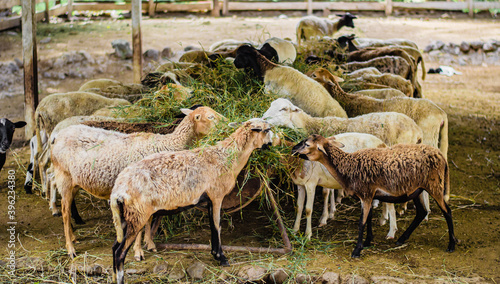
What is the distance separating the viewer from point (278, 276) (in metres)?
5.07

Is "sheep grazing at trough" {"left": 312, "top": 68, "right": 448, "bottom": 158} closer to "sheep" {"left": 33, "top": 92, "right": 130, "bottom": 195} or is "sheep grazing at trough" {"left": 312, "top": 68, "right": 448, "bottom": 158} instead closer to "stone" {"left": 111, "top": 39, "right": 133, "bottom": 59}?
"sheep" {"left": 33, "top": 92, "right": 130, "bottom": 195}

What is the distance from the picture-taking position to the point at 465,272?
513cm

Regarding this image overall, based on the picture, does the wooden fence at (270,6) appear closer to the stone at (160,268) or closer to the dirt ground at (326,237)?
the dirt ground at (326,237)

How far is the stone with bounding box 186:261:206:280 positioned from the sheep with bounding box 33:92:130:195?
3.14m

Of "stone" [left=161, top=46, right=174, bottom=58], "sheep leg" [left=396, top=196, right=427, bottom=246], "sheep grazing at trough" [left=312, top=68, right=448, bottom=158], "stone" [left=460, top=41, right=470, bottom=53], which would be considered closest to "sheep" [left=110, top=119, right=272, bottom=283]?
"sheep leg" [left=396, top=196, right=427, bottom=246]

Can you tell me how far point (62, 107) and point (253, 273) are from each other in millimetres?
3906

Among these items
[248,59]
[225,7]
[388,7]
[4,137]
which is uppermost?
[388,7]

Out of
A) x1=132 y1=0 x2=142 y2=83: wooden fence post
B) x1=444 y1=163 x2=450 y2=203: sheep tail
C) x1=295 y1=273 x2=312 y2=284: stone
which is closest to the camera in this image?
x1=295 y1=273 x2=312 y2=284: stone

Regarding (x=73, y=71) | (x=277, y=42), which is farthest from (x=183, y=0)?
(x=277, y=42)

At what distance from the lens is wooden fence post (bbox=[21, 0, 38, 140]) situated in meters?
9.57

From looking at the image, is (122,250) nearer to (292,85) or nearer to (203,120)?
(203,120)

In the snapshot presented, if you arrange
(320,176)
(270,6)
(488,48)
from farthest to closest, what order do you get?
(270,6)
(488,48)
(320,176)

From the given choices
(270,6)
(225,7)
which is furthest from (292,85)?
(270,6)

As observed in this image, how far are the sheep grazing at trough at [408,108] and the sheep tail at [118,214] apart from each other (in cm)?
412
